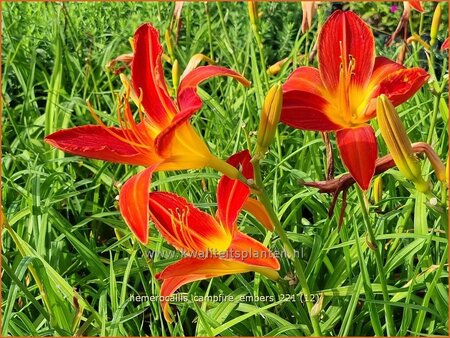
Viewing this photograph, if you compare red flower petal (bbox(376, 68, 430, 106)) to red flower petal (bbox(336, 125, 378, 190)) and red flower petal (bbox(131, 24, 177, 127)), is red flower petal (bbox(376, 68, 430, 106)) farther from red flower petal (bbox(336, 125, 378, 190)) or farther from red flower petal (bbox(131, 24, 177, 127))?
red flower petal (bbox(131, 24, 177, 127))

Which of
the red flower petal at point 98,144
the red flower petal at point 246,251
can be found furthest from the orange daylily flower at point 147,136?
the red flower petal at point 246,251

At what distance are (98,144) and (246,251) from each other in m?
0.21

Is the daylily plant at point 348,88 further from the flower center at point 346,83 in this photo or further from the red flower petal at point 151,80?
the red flower petal at point 151,80

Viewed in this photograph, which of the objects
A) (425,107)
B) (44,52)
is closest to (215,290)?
(425,107)

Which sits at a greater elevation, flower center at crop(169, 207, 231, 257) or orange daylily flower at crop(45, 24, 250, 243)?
orange daylily flower at crop(45, 24, 250, 243)

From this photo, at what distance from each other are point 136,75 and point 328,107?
0.21m

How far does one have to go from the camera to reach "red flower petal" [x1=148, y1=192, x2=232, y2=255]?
0.74 metres

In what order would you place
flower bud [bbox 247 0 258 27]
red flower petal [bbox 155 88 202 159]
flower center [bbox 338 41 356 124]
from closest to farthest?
red flower petal [bbox 155 88 202 159] → flower center [bbox 338 41 356 124] → flower bud [bbox 247 0 258 27]

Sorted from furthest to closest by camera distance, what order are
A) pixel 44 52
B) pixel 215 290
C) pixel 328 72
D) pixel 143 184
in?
1. pixel 44 52
2. pixel 215 290
3. pixel 328 72
4. pixel 143 184

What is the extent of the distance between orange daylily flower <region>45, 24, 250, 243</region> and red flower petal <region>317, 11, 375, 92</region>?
0.11m

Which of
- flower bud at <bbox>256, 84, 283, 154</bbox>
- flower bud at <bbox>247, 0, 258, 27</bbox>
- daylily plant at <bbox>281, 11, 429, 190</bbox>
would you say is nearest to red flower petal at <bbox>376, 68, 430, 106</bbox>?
daylily plant at <bbox>281, 11, 429, 190</bbox>

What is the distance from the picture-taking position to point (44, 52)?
7.17 feet

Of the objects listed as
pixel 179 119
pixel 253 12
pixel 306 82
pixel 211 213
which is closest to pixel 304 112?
pixel 306 82

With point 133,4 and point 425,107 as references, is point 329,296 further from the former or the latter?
point 133,4
